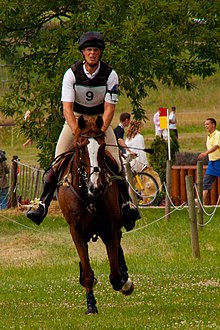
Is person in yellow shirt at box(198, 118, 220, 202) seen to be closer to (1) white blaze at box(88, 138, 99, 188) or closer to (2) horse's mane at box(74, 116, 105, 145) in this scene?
(2) horse's mane at box(74, 116, 105, 145)

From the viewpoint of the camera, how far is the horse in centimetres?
1160

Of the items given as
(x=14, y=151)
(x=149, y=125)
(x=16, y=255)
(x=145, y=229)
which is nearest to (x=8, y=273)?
(x=16, y=255)

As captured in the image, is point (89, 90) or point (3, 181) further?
point (3, 181)

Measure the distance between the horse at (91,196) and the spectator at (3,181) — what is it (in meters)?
13.9

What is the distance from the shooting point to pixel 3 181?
2677 centimetres

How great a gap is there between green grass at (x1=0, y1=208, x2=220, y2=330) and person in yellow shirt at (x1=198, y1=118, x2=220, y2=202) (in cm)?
79

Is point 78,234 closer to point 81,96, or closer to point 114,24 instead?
point 81,96

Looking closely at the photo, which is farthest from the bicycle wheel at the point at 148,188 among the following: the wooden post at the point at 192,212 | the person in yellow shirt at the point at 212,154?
the wooden post at the point at 192,212

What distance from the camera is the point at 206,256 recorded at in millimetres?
17969

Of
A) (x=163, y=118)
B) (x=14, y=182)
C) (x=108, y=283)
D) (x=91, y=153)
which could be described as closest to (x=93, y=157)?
(x=91, y=153)

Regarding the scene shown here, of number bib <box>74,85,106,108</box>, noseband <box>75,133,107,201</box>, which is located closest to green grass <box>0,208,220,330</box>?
noseband <box>75,133,107,201</box>

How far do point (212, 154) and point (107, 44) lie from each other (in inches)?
128

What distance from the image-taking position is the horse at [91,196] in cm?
1160

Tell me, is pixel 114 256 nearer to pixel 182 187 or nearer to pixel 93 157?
pixel 93 157
